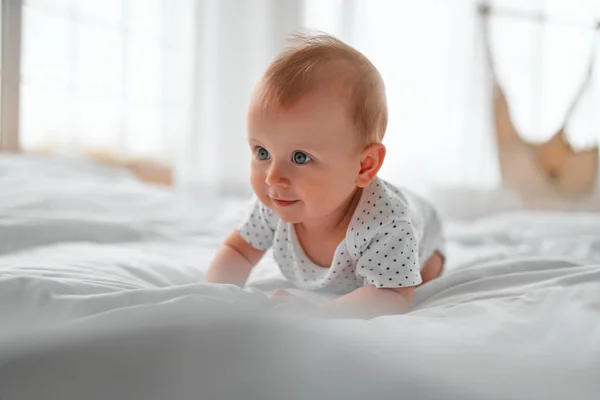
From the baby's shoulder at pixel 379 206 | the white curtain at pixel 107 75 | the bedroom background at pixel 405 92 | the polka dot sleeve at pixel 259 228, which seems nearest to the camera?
the baby's shoulder at pixel 379 206

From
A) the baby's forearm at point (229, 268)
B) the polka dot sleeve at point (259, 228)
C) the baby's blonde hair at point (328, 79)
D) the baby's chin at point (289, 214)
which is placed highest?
the baby's blonde hair at point (328, 79)

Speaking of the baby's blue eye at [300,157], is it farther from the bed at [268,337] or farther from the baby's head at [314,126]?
the bed at [268,337]

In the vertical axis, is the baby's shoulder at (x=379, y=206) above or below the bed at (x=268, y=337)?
above

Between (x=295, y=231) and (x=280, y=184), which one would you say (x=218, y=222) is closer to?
(x=295, y=231)

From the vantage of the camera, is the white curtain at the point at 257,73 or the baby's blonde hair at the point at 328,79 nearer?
the baby's blonde hair at the point at 328,79

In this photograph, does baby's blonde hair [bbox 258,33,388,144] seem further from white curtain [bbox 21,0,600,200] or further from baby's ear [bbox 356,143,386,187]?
white curtain [bbox 21,0,600,200]

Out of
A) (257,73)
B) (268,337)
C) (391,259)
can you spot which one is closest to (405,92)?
(257,73)

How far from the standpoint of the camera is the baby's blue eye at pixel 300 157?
775 millimetres

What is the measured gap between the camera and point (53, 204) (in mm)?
1335

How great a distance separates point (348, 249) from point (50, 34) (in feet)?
7.08

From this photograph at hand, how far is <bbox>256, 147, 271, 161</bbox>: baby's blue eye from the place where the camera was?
0.80 meters

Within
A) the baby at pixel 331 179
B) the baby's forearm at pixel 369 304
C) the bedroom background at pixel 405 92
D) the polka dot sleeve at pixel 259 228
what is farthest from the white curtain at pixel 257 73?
the baby's forearm at pixel 369 304

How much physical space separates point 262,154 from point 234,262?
0.21 metres

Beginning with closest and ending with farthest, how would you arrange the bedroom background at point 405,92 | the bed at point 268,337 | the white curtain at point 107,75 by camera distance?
the bed at point 268,337 → the white curtain at point 107,75 → the bedroom background at point 405,92
